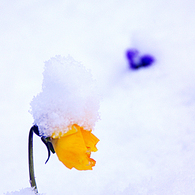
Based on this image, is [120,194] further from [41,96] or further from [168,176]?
[41,96]

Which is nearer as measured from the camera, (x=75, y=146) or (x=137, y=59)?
(x=75, y=146)

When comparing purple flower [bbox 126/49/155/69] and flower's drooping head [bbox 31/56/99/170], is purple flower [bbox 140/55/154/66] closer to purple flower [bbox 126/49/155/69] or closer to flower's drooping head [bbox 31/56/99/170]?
purple flower [bbox 126/49/155/69]

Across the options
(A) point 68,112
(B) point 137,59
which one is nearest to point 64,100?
(A) point 68,112

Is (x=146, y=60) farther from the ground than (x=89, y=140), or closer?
farther from the ground

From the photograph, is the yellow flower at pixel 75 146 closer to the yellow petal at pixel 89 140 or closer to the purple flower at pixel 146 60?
the yellow petal at pixel 89 140

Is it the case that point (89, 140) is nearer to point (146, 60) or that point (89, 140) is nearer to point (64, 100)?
point (64, 100)

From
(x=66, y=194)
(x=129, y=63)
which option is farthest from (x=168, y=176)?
(x=129, y=63)
